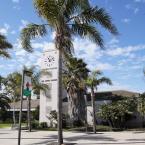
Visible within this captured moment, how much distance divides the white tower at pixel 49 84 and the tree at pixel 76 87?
3.72m

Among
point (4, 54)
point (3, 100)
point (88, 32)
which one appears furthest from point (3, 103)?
point (88, 32)

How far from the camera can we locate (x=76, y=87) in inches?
1523

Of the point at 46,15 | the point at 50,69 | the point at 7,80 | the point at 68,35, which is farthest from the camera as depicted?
the point at 7,80

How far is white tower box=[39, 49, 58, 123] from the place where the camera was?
43.0 metres

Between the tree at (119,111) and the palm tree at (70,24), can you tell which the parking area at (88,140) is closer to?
the palm tree at (70,24)

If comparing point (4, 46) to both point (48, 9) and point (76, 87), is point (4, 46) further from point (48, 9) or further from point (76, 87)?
point (76, 87)

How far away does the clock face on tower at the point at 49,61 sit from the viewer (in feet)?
144

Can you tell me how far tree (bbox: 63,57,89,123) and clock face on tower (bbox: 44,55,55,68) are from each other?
5.57 metres

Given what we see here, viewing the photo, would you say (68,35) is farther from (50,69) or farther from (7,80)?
(7,80)

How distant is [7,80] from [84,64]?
1674 cm

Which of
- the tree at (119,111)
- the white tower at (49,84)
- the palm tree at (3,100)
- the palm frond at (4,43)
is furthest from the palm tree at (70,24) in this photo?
the palm tree at (3,100)

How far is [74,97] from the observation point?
39.5 meters

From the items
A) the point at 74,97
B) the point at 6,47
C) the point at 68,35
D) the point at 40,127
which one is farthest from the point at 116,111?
the point at 68,35

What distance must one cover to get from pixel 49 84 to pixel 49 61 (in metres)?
3.11
